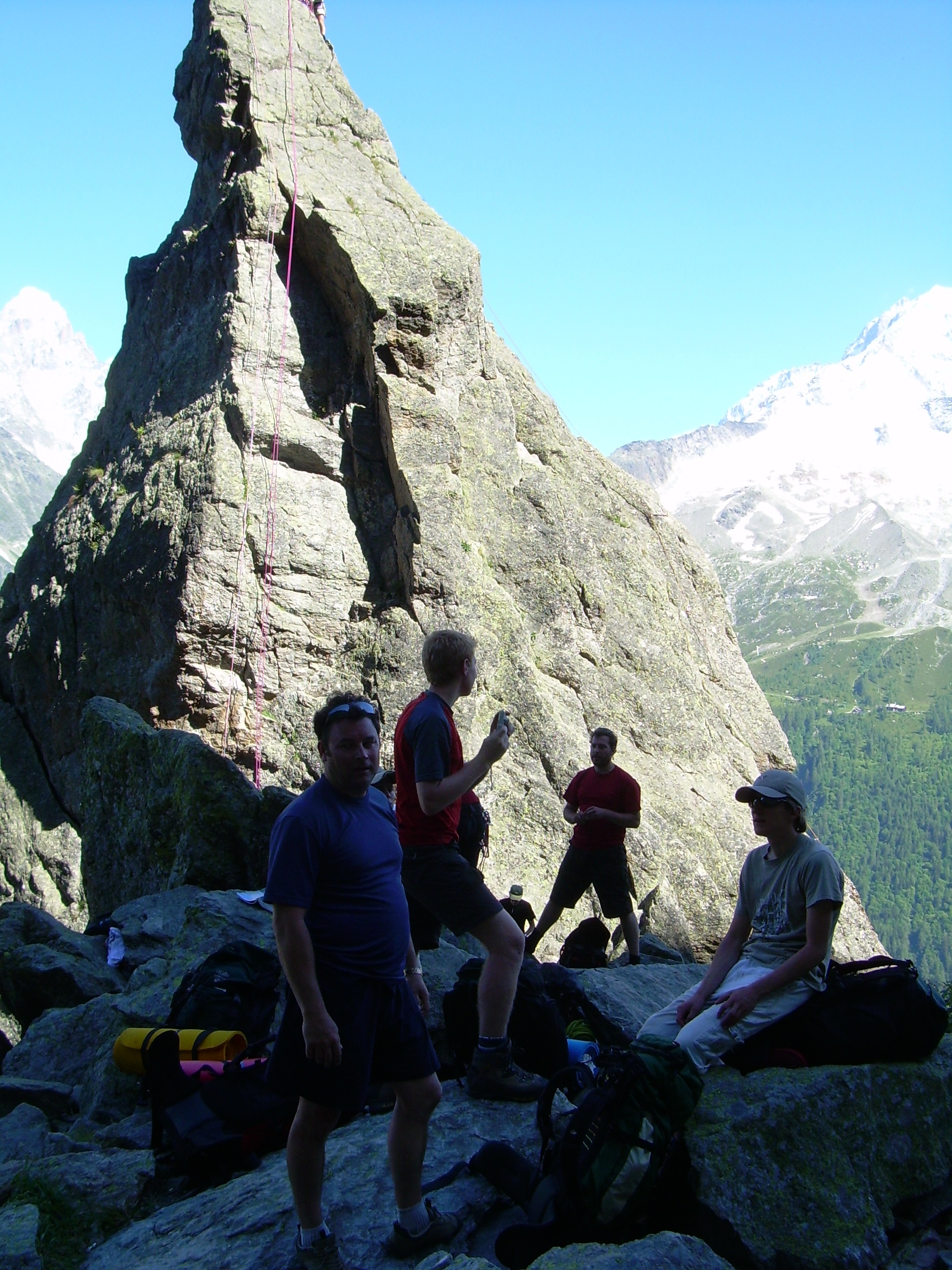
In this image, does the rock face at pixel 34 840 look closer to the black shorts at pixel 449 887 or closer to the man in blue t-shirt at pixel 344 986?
the black shorts at pixel 449 887

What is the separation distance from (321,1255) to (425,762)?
2366mm

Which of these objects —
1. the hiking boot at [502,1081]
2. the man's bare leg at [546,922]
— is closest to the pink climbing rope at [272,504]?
the man's bare leg at [546,922]

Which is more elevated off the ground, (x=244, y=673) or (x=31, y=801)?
(x=244, y=673)

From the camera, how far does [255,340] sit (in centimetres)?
1939

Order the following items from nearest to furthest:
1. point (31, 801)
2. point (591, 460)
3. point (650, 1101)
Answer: point (650, 1101) → point (31, 801) → point (591, 460)

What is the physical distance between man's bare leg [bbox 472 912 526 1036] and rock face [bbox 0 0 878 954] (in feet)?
30.9

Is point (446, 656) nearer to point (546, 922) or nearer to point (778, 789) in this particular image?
point (778, 789)

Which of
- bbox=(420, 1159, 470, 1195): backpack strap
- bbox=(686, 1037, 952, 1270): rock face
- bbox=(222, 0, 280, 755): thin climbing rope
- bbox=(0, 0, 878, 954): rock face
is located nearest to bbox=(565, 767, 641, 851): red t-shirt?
bbox=(0, 0, 878, 954): rock face

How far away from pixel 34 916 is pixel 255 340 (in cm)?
1292

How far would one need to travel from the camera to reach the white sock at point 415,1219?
4238mm

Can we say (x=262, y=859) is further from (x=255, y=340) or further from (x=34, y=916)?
(x=255, y=340)

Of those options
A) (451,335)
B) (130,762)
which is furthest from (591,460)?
(130,762)

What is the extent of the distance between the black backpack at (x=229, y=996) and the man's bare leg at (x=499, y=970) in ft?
6.92

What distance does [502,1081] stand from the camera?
538 centimetres
